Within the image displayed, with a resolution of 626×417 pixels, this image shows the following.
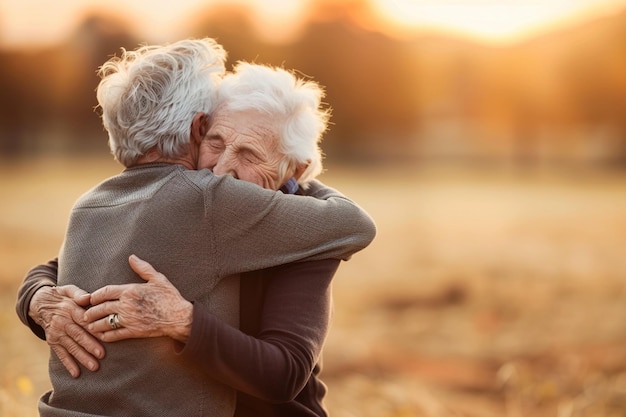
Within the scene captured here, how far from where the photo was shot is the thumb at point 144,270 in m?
2.06

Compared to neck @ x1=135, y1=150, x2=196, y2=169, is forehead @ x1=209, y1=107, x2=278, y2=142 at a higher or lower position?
higher

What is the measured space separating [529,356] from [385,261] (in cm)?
475

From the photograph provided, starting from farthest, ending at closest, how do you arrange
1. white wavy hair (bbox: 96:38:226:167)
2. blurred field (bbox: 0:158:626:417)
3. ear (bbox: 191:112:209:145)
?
blurred field (bbox: 0:158:626:417) < ear (bbox: 191:112:209:145) < white wavy hair (bbox: 96:38:226:167)

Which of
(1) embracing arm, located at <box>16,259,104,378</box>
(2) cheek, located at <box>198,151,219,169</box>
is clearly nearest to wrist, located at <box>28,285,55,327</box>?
(1) embracing arm, located at <box>16,259,104,378</box>

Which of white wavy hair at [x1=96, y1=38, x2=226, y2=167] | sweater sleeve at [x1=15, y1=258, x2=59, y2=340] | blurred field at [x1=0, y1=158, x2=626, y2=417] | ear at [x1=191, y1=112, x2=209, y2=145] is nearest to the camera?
white wavy hair at [x1=96, y1=38, x2=226, y2=167]

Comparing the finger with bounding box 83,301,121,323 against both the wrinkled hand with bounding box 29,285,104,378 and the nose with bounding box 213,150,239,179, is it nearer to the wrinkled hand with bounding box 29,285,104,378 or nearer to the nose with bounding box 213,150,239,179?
the wrinkled hand with bounding box 29,285,104,378

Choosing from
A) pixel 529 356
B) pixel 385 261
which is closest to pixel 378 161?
pixel 385 261

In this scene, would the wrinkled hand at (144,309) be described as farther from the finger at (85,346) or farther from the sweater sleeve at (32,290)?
the sweater sleeve at (32,290)

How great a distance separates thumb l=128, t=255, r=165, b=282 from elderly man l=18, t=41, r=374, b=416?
0.03 m

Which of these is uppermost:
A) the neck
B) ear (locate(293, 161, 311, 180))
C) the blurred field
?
the blurred field

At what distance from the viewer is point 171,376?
210cm

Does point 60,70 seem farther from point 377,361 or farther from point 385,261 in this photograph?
point 377,361

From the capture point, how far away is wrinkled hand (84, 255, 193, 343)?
6.59ft

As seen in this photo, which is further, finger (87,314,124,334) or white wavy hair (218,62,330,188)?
white wavy hair (218,62,330,188)
